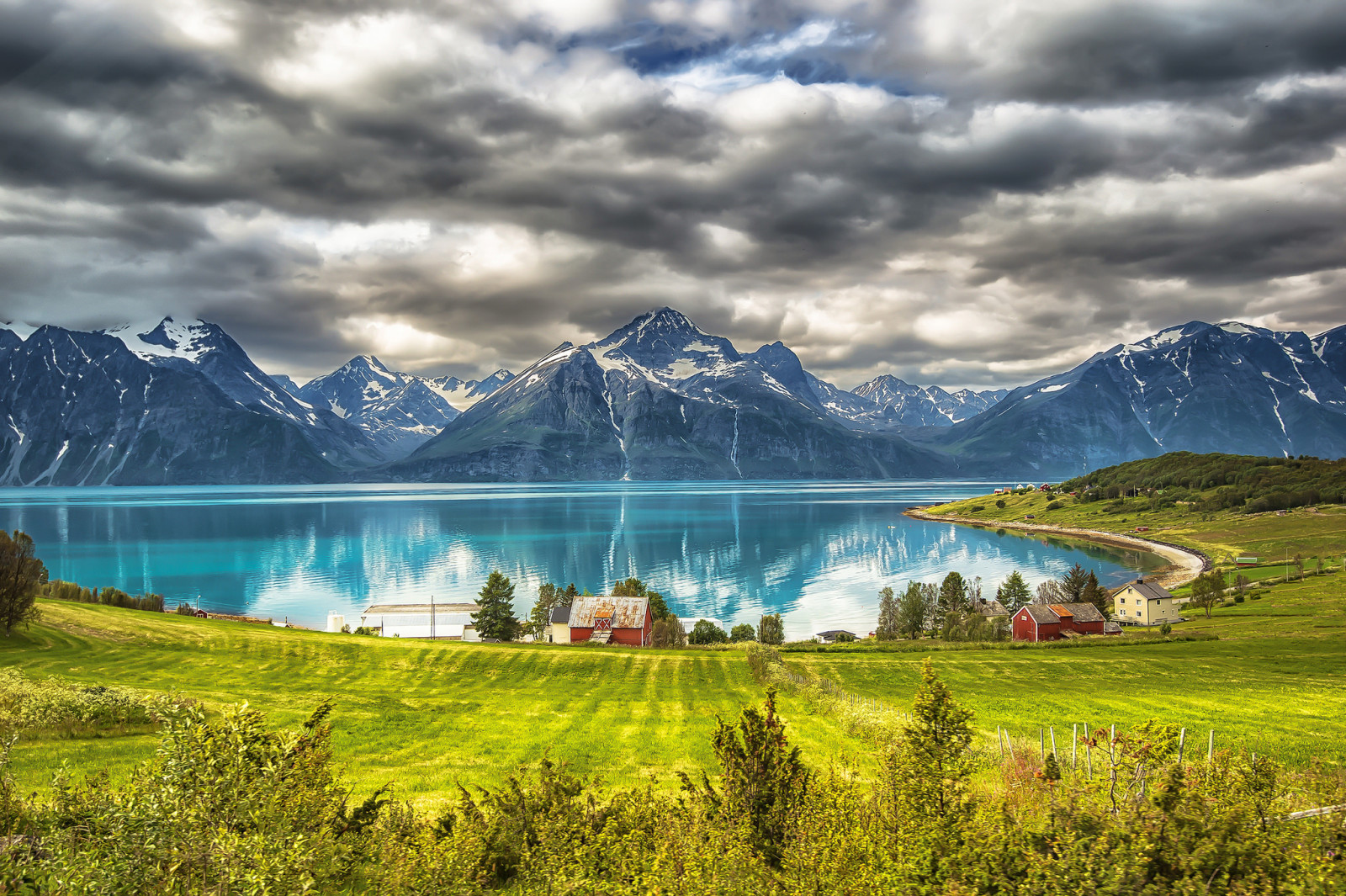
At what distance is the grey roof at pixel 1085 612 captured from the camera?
72.2 metres

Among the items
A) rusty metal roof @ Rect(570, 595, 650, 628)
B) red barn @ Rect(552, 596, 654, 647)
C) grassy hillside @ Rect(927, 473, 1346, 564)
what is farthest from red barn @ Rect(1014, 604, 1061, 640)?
grassy hillside @ Rect(927, 473, 1346, 564)

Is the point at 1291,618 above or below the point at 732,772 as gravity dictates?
below

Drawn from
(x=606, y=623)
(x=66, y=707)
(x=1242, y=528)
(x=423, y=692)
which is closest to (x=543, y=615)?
(x=606, y=623)

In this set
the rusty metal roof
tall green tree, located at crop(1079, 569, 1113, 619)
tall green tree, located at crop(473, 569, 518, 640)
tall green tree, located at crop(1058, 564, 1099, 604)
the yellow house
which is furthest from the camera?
tall green tree, located at crop(1058, 564, 1099, 604)

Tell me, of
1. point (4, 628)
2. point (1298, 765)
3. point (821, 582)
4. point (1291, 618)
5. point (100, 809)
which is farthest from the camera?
point (821, 582)

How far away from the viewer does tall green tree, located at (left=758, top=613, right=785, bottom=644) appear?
6894cm

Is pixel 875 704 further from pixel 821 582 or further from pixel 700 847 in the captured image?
pixel 821 582

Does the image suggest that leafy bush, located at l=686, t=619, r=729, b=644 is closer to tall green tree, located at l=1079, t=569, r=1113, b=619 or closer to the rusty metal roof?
the rusty metal roof

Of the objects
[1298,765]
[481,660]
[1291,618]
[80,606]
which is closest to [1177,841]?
[1298,765]

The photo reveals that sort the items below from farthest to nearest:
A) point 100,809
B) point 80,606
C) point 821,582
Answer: point 821,582 < point 80,606 < point 100,809

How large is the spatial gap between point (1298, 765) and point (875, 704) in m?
15.2

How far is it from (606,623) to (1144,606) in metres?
64.8

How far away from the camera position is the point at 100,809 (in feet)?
29.4

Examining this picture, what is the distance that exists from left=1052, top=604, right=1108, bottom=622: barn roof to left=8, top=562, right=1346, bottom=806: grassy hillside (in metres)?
13.5
